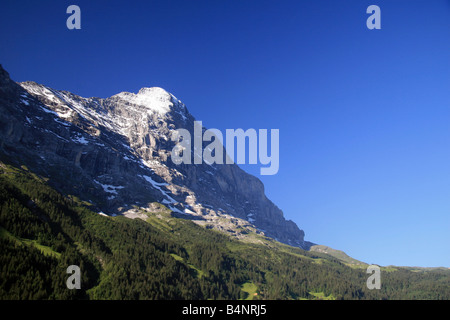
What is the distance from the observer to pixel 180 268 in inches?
6486

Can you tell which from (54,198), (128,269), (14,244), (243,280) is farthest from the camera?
(243,280)

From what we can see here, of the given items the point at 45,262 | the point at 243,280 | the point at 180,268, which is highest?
the point at 45,262

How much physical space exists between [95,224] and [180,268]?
50.6 metres

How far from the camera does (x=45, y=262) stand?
10650cm
